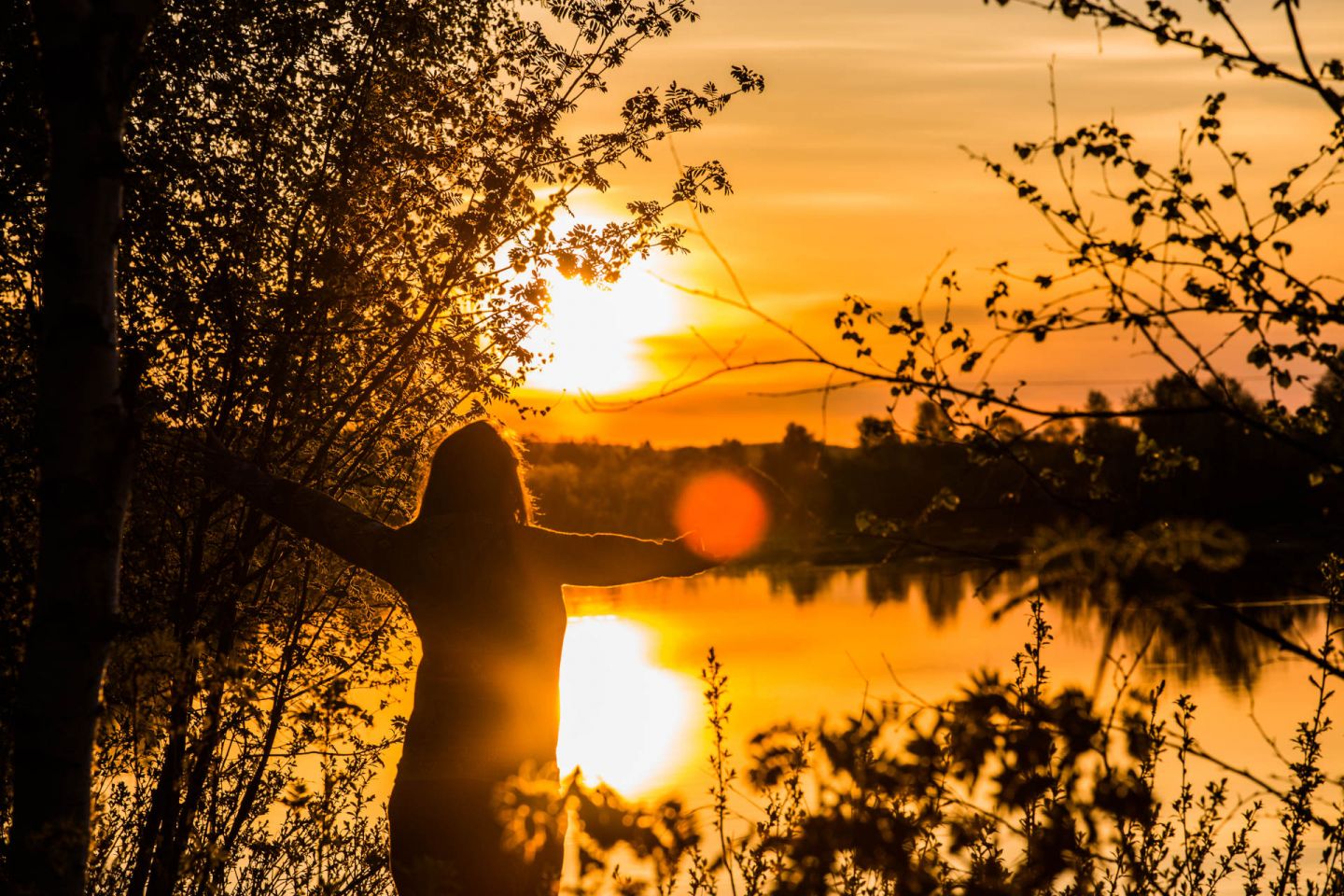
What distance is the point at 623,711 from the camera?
32.5 m

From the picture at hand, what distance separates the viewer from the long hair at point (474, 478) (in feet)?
16.0

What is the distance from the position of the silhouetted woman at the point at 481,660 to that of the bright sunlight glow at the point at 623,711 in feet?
48.8

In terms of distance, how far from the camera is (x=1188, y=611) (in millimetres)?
2732

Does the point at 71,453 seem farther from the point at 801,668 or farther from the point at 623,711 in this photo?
the point at 801,668

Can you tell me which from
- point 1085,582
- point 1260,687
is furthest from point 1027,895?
point 1260,687

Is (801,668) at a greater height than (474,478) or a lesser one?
lesser

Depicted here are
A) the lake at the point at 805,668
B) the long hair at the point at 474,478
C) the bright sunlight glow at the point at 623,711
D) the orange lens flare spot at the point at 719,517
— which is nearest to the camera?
the orange lens flare spot at the point at 719,517

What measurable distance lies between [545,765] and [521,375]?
5.73 m

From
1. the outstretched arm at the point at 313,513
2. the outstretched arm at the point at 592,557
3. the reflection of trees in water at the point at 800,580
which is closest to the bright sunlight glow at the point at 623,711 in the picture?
the outstretched arm at the point at 313,513

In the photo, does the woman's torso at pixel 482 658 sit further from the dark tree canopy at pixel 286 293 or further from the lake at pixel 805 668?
the lake at pixel 805 668

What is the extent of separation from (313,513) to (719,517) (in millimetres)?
1748

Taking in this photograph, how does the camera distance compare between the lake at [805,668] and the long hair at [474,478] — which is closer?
the long hair at [474,478]

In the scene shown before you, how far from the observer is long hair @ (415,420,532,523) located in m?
4.88

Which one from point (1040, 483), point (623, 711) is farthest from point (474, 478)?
point (623, 711)
